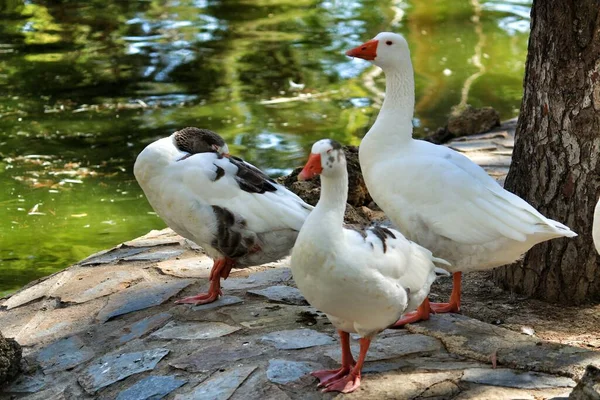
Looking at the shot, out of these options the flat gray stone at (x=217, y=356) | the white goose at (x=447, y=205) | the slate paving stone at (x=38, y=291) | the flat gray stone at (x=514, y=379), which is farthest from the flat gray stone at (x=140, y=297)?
the flat gray stone at (x=514, y=379)

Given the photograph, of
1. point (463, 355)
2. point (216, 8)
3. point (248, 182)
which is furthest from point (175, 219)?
point (216, 8)

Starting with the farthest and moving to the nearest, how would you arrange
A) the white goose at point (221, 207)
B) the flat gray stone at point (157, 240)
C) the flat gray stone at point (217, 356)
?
the flat gray stone at point (157, 240)
the white goose at point (221, 207)
the flat gray stone at point (217, 356)

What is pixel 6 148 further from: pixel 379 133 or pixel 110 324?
pixel 379 133

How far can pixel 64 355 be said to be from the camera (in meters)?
4.49

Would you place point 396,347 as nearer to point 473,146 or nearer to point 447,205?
point 447,205

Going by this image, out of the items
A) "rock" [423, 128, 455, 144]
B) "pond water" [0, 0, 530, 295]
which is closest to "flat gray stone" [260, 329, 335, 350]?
"pond water" [0, 0, 530, 295]

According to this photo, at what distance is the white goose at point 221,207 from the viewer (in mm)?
4598

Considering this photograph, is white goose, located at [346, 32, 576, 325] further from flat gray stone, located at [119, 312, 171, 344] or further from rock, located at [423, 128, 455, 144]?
rock, located at [423, 128, 455, 144]

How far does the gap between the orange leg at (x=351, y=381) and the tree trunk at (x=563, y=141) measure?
5.16 feet

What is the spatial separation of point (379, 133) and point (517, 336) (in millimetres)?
1274

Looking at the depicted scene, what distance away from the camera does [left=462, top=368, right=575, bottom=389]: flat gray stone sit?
3.64 m

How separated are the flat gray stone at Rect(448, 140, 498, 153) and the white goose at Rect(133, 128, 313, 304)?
11.0 feet

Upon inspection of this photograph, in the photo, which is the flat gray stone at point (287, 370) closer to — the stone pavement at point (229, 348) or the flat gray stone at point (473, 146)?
the stone pavement at point (229, 348)

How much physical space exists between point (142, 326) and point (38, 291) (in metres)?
1.13
